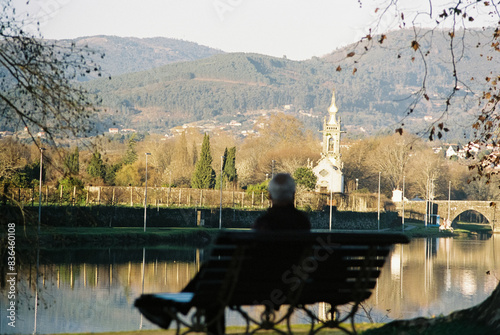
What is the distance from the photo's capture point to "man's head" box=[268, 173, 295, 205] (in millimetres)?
6395

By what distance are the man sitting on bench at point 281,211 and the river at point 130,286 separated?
4117 millimetres

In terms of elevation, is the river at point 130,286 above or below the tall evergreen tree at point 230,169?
below

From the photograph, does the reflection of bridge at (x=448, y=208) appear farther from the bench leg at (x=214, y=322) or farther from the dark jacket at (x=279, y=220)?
the bench leg at (x=214, y=322)

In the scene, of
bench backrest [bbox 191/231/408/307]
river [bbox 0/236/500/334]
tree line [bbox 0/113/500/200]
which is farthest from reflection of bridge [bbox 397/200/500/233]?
bench backrest [bbox 191/231/408/307]

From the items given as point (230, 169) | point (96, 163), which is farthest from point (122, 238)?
point (230, 169)

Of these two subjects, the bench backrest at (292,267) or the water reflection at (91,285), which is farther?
the water reflection at (91,285)

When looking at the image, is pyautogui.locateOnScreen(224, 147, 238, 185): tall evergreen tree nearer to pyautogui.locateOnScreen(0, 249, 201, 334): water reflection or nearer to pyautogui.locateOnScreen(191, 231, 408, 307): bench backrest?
pyautogui.locateOnScreen(0, 249, 201, 334): water reflection

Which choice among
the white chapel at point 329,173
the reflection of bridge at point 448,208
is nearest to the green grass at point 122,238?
the white chapel at point 329,173

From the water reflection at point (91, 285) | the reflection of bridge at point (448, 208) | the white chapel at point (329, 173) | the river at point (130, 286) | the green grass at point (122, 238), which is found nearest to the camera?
the water reflection at point (91, 285)

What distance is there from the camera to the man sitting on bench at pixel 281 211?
637 centimetres

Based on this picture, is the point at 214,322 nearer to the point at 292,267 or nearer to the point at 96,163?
the point at 292,267

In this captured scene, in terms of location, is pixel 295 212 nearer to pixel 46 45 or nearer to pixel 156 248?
pixel 46 45

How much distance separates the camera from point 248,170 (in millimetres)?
104562

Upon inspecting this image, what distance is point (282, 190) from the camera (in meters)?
6.39
